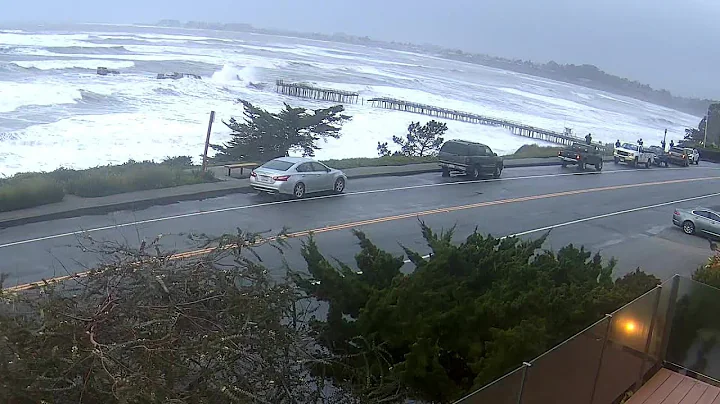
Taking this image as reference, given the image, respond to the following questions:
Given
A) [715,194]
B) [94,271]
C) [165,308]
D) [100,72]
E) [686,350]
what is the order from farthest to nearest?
[100,72] → [715,194] → [686,350] → [94,271] → [165,308]

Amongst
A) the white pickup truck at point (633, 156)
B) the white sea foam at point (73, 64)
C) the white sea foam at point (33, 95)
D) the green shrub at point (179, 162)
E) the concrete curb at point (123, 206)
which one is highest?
the concrete curb at point (123, 206)

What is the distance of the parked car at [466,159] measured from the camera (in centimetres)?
3212

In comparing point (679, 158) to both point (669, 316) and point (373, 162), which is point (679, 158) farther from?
point (669, 316)

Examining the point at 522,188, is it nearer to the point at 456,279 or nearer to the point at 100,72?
the point at 456,279

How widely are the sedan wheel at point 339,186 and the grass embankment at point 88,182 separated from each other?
13.3ft

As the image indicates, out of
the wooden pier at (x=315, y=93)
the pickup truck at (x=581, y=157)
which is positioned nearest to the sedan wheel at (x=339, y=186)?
the pickup truck at (x=581, y=157)

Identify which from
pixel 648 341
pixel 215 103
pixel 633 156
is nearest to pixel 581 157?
pixel 633 156

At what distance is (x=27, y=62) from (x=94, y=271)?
77794 mm

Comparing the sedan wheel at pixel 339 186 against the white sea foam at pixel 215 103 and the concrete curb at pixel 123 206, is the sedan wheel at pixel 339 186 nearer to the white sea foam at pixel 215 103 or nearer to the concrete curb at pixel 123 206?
the concrete curb at pixel 123 206

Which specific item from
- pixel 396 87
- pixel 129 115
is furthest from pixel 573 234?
pixel 396 87

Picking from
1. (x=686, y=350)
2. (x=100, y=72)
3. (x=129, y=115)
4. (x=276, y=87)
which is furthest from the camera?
(x=276, y=87)

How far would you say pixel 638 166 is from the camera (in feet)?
161

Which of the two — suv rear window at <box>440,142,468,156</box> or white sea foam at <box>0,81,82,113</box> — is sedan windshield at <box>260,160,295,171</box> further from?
white sea foam at <box>0,81,82,113</box>

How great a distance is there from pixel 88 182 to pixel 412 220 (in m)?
9.24
